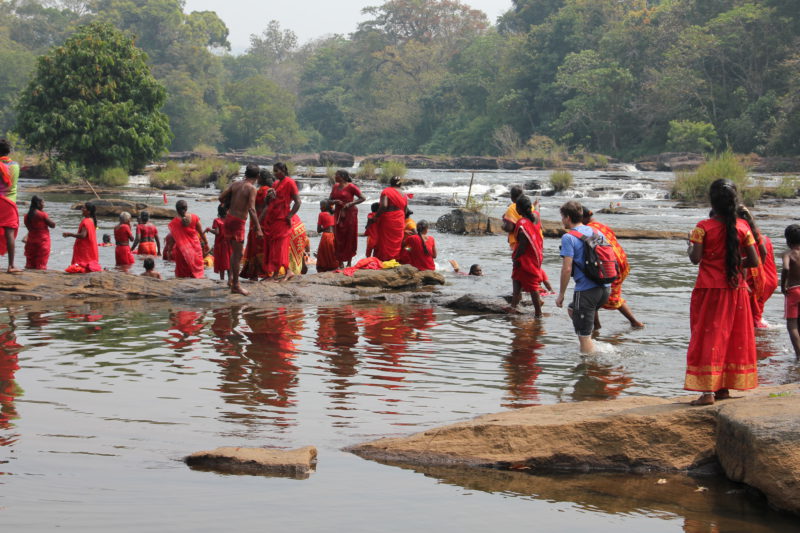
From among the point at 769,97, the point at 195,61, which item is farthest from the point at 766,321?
the point at 195,61

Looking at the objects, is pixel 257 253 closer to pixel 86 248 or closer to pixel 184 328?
pixel 86 248

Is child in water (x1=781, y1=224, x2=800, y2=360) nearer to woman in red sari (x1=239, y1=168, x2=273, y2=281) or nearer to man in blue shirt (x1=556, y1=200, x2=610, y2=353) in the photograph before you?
man in blue shirt (x1=556, y1=200, x2=610, y2=353)

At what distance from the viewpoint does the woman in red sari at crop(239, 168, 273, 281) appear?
1074cm

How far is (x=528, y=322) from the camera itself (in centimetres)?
921

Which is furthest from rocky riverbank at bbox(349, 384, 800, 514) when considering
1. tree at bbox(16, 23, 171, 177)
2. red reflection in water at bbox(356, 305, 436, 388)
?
tree at bbox(16, 23, 171, 177)

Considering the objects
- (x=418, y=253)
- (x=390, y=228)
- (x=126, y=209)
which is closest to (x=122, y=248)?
(x=390, y=228)

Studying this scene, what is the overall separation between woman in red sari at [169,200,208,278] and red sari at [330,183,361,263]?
178cm

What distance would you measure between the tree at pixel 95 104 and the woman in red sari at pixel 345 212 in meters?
23.3

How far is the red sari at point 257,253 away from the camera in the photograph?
10922 mm

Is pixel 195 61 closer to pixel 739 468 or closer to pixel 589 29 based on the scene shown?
pixel 589 29

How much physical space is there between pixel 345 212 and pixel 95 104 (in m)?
25.1

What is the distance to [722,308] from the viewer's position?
5.27 meters

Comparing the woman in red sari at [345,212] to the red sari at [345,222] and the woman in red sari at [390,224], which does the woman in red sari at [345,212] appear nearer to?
the red sari at [345,222]

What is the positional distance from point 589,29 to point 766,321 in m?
61.1
